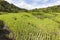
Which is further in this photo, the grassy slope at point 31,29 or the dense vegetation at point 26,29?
the grassy slope at point 31,29

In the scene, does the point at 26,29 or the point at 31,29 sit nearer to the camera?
the point at 26,29

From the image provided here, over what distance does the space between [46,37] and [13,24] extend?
18.5 feet

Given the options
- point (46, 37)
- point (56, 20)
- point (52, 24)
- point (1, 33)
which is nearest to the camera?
point (1, 33)

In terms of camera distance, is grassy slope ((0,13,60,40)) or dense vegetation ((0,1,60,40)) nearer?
dense vegetation ((0,1,60,40))

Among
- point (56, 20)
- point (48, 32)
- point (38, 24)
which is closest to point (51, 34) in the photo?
point (48, 32)

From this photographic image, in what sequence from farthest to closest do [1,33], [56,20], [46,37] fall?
[56,20]
[46,37]
[1,33]

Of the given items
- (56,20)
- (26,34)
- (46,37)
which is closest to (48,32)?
(46,37)

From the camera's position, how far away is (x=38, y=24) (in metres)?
31.7

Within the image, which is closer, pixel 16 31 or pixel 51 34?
pixel 16 31

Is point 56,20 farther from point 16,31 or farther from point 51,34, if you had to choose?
point 16,31

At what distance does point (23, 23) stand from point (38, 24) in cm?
282

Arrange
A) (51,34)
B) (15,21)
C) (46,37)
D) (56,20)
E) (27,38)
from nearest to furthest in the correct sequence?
(27,38)
(46,37)
(51,34)
(15,21)
(56,20)

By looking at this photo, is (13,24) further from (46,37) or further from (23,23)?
(46,37)

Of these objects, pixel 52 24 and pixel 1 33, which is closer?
pixel 1 33
